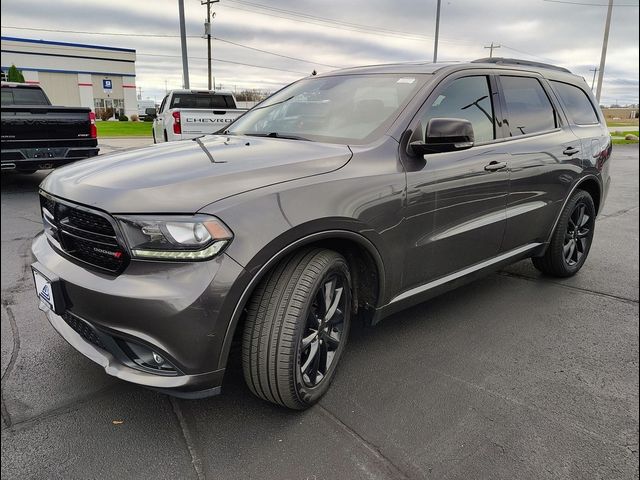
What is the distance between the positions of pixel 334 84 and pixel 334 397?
2.18 metres

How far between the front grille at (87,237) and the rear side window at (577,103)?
3.95m

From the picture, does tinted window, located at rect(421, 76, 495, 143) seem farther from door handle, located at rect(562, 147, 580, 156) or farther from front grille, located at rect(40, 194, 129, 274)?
front grille, located at rect(40, 194, 129, 274)

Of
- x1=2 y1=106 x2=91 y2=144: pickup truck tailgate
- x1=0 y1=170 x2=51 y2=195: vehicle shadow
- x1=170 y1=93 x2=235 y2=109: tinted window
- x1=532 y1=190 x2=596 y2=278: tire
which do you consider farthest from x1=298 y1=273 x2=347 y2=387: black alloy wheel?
x1=170 y1=93 x2=235 y2=109: tinted window

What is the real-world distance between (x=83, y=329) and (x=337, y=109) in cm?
202

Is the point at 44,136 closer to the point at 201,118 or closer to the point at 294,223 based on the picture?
the point at 201,118

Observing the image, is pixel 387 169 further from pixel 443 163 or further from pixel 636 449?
pixel 636 449

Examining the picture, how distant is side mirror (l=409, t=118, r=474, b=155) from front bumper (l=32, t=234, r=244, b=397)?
1.37m

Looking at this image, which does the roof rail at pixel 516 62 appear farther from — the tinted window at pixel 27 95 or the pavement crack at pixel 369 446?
the tinted window at pixel 27 95

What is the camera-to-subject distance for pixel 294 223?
223 cm

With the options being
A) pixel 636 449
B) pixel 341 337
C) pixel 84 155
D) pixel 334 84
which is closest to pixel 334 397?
pixel 341 337

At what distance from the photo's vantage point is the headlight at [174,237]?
6.59 ft

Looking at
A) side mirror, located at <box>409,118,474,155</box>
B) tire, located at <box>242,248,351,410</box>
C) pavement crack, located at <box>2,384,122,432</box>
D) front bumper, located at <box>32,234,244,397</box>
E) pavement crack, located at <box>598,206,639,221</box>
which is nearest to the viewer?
front bumper, located at <box>32,234,244,397</box>

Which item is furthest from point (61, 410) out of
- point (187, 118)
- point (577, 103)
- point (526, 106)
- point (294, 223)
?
point (187, 118)

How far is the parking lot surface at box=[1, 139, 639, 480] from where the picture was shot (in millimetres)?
2158
